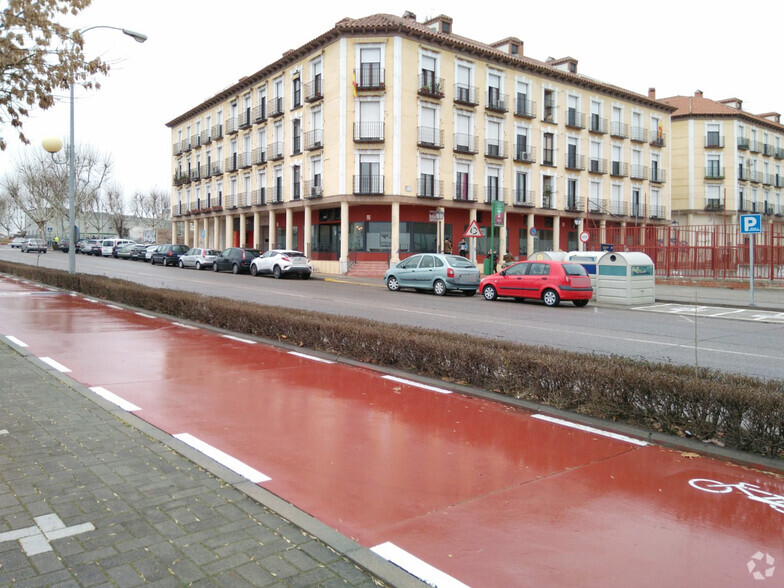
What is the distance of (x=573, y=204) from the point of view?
43812mm

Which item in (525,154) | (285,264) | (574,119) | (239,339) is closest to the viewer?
(239,339)

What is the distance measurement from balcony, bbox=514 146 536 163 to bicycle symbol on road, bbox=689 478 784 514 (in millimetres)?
37473

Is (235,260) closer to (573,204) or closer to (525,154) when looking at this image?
(525,154)

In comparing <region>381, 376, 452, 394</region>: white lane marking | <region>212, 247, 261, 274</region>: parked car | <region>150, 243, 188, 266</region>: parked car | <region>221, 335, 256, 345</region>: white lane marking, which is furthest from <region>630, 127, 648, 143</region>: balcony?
<region>381, 376, 452, 394</region>: white lane marking

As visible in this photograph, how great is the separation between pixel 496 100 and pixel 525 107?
2576 mm

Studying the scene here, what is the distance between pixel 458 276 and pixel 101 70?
51.3ft

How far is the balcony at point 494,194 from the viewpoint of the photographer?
1533 inches

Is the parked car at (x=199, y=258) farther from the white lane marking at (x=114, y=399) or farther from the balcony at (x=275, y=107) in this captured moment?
the white lane marking at (x=114, y=399)

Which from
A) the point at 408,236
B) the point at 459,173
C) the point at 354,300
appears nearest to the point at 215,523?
the point at 354,300

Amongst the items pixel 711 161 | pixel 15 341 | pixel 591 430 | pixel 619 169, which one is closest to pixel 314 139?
pixel 619 169

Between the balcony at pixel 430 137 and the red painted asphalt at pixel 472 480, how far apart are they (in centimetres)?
2920

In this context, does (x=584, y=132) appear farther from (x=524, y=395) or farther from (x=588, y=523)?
(x=588, y=523)

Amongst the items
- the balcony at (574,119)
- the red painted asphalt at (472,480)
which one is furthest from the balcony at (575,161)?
the red painted asphalt at (472,480)

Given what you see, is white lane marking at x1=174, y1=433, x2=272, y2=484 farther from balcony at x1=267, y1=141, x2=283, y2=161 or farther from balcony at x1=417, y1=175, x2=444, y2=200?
balcony at x1=267, y1=141, x2=283, y2=161
